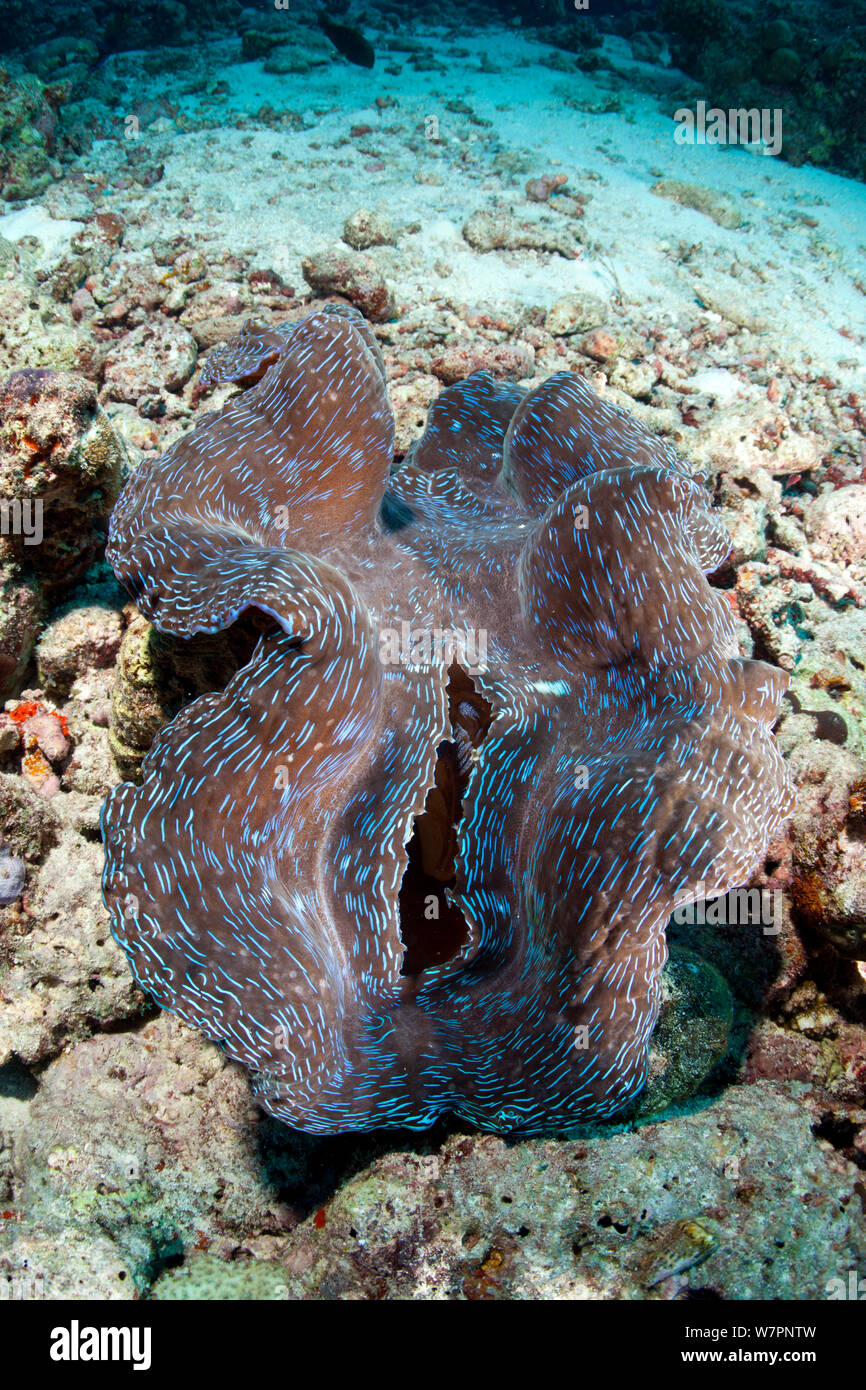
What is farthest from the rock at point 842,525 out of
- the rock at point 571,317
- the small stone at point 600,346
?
the rock at point 571,317

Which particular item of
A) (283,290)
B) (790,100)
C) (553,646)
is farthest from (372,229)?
(790,100)

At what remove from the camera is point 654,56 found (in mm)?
18828

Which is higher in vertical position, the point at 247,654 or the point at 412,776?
the point at 247,654

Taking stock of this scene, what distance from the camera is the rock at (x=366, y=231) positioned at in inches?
267

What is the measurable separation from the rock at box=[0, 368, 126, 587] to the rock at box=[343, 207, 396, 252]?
4.91 meters

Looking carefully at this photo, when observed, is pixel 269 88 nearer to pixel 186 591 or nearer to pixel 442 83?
pixel 442 83

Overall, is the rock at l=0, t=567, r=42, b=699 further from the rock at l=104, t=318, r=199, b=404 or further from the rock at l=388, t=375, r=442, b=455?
the rock at l=388, t=375, r=442, b=455

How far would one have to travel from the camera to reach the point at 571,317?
5.59 metres

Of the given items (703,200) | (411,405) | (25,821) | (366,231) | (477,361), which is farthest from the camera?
(703,200)

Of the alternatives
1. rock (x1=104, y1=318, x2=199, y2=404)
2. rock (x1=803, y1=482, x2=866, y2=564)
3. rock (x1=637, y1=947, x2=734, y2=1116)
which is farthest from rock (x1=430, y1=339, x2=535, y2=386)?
rock (x1=637, y1=947, x2=734, y2=1116)

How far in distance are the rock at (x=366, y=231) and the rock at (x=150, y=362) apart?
10.0 feet

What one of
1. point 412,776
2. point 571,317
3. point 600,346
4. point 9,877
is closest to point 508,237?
point 571,317

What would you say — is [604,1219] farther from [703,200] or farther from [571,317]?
[703,200]

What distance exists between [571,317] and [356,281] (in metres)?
1.73
